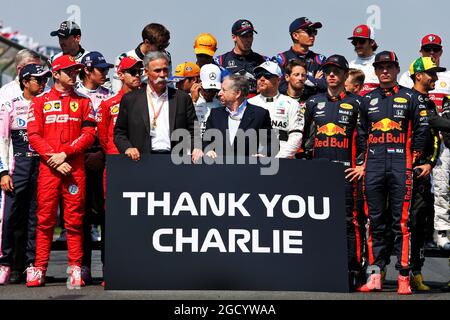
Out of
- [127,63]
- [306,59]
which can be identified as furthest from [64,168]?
[306,59]

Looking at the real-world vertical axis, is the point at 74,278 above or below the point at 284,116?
below

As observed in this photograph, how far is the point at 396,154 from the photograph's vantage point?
30.5 ft

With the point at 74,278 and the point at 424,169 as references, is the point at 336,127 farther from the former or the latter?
the point at 74,278

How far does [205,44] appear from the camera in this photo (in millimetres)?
11078

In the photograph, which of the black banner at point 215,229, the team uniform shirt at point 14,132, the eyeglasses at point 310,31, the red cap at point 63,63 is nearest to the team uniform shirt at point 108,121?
the red cap at point 63,63

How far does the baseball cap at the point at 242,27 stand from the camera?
10953 mm

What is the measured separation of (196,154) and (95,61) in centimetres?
218

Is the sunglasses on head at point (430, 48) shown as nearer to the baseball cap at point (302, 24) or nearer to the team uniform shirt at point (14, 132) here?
the baseball cap at point (302, 24)

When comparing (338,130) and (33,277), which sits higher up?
(338,130)

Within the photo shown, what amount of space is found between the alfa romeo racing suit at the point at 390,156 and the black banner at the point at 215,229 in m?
1.26
